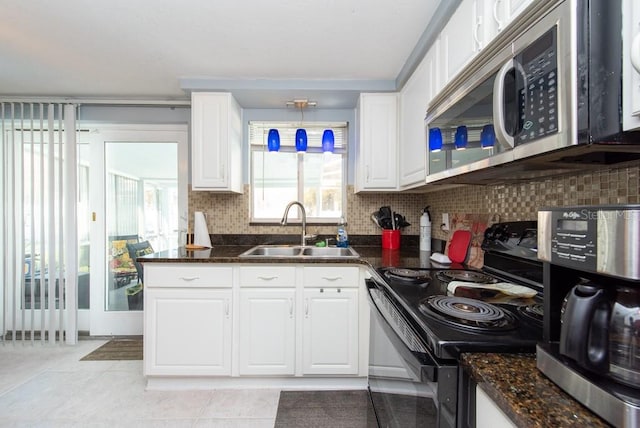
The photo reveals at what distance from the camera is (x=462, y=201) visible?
6.23 feet

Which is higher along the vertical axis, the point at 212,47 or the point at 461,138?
the point at 212,47

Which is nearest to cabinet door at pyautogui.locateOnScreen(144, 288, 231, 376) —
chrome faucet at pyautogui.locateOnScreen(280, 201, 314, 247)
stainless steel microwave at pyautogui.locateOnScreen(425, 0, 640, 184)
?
chrome faucet at pyautogui.locateOnScreen(280, 201, 314, 247)

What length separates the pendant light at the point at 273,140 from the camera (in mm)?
2441

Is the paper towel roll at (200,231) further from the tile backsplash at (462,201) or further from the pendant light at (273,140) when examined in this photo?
the pendant light at (273,140)

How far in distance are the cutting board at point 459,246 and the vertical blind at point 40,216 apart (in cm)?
313

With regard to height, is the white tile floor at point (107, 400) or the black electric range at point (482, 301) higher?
the black electric range at point (482, 301)

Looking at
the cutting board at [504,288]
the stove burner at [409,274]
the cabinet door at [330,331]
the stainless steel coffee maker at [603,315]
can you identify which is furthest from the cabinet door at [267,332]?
the stainless steel coffee maker at [603,315]

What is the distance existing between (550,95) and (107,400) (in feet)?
8.83

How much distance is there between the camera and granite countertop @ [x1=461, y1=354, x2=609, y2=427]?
0.45m

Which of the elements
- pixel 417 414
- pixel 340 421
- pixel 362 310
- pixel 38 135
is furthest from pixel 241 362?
pixel 38 135

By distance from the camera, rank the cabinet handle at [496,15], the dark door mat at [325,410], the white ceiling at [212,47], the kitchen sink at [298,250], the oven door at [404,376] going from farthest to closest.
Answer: the kitchen sink at [298,250]
the dark door mat at [325,410]
the white ceiling at [212,47]
the cabinet handle at [496,15]
the oven door at [404,376]

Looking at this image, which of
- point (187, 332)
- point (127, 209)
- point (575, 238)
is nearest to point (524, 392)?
point (575, 238)

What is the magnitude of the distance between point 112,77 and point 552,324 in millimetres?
2972

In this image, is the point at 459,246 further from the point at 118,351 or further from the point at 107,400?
the point at 118,351
